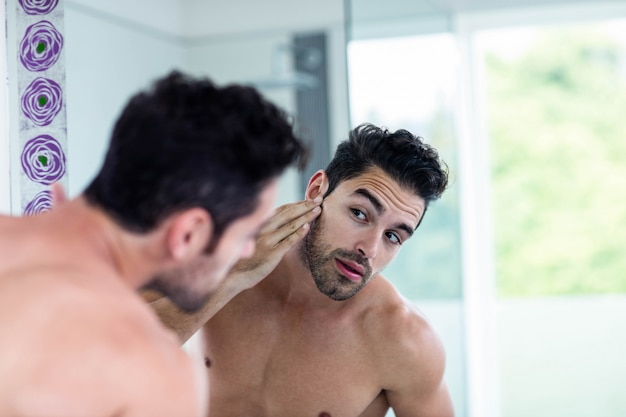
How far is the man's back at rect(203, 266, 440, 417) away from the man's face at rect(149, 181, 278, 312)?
2.52 ft

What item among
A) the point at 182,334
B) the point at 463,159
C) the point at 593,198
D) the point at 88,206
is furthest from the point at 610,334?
the point at 88,206

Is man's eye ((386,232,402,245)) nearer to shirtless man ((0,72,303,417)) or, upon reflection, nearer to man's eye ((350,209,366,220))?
man's eye ((350,209,366,220))

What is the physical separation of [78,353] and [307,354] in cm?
98

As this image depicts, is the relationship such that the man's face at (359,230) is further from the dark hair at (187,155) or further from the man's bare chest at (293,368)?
the dark hair at (187,155)

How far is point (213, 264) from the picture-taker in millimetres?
961

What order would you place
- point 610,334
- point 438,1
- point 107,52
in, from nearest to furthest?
point 107,52 → point 438,1 → point 610,334

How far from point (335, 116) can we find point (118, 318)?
2477 mm

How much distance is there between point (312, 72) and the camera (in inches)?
129

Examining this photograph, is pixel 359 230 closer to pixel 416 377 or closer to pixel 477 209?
pixel 416 377

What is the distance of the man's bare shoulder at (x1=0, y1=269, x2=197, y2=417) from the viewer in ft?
2.64

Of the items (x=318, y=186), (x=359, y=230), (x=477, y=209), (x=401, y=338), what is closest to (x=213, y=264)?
(x=359, y=230)

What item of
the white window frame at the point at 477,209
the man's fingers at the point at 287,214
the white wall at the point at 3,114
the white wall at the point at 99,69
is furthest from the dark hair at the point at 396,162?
the white window frame at the point at 477,209

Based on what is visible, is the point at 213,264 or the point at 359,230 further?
the point at 359,230

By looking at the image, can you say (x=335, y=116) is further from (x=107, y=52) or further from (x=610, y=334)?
(x=610, y=334)
